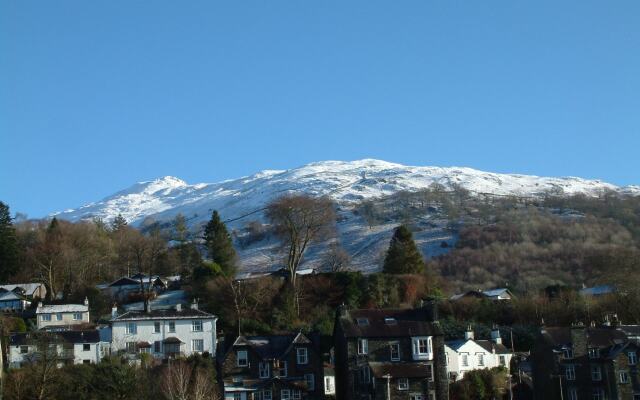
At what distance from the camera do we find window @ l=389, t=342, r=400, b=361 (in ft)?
177

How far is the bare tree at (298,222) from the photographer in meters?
76.0

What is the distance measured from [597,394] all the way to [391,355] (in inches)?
517

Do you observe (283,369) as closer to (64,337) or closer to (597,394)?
(64,337)

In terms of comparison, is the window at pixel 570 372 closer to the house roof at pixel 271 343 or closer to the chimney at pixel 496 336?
the chimney at pixel 496 336

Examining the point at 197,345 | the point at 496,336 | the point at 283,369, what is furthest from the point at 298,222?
the point at 283,369

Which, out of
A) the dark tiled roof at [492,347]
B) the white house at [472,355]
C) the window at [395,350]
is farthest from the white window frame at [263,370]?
the dark tiled roof at [492,347]

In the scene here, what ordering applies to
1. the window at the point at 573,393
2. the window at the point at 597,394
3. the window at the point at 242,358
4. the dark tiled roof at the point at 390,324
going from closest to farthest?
the dark tiled roof at the point at 390,324 → the window at the point at 597,394 → the window at the point at 242,358 → the window at the point at 573,393

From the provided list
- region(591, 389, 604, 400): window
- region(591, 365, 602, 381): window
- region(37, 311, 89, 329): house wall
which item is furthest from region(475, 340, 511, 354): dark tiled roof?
region(37, 311, 89, 329): house wall

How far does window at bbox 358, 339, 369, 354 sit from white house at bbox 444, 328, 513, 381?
24.1 feet

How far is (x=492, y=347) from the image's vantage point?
6122cm

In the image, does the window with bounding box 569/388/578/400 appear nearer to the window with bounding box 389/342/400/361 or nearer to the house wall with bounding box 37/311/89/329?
the window with bounding box 389/342/400/361

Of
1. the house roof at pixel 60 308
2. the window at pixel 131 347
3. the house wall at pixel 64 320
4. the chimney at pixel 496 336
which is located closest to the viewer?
the window at pixel 131 347

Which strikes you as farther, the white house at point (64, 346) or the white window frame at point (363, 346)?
the white house at point (64, 346)

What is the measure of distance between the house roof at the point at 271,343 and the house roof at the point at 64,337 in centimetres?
1217
